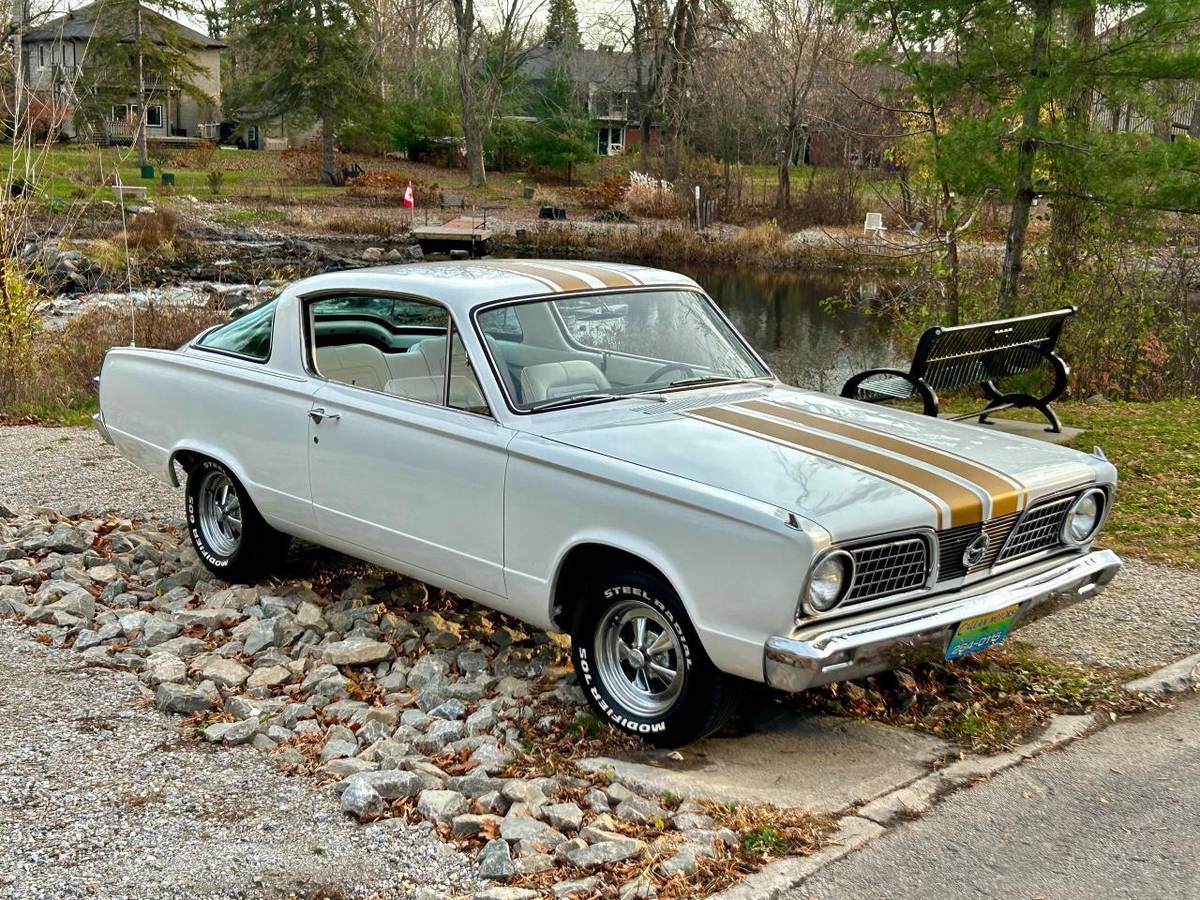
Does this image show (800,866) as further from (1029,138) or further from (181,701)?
(1029,138)

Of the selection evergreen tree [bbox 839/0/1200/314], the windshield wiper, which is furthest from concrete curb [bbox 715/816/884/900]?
evergreen tree [bbox 839/0/1200/314]

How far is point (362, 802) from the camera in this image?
4.39 meters

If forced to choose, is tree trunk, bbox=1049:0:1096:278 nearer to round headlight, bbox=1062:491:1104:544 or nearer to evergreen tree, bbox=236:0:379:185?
round headlight, bbox=1062:491:1104:544

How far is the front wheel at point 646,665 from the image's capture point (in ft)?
15.6

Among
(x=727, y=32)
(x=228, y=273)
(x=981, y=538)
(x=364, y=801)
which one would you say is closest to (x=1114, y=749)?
(x=981, y=538)

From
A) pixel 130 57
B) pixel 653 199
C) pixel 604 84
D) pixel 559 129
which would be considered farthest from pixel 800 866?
pixel 604 84

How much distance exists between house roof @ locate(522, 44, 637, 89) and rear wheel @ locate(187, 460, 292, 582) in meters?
55.5

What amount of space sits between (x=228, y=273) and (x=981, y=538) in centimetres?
3174

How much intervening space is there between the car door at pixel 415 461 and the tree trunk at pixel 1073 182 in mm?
8069

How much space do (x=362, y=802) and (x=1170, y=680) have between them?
11.7 feet

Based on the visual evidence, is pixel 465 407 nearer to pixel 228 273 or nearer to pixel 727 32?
pixel 228 273

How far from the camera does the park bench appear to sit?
892 centimetres

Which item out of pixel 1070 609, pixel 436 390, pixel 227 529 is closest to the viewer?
pixel 436 390

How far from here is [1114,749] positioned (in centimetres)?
502
